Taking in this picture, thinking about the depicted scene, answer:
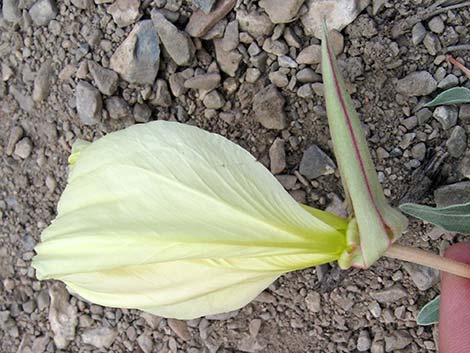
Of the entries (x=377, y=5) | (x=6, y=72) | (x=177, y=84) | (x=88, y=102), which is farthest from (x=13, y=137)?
(x=377, y=5)

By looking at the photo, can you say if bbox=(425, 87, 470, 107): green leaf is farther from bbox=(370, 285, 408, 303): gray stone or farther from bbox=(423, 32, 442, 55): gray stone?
bbox=(370, 285, 408, 303): gray stone

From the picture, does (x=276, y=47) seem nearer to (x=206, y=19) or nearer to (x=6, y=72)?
(x=206, y=19)

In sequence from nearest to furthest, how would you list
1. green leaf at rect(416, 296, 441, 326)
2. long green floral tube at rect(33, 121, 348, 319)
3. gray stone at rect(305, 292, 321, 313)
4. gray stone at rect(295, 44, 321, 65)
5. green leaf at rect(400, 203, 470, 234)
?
long green floral tube at rect(33, 121, 348, 319) < green leaf at rect(400, 203, 470, 234) < green leaf at rect(416, 296, 441, 326) < gray stone at rect(295, 44, 321, 65) < gray stone at rect(305, 292, 321, 313)

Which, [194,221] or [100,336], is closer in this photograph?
[194,221]

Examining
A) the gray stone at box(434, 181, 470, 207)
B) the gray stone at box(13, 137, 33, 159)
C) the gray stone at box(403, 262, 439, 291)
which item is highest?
the gray stone at box(434, 181, 470, 207)

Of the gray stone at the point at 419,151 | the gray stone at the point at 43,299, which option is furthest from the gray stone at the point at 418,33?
the gray stone at the point at 43,299

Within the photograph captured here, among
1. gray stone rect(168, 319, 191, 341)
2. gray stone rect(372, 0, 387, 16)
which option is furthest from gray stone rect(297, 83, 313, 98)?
gray stone rect(168, 319, 191, 341)

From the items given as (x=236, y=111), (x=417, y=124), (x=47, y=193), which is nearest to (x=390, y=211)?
(x=417, y=124)
